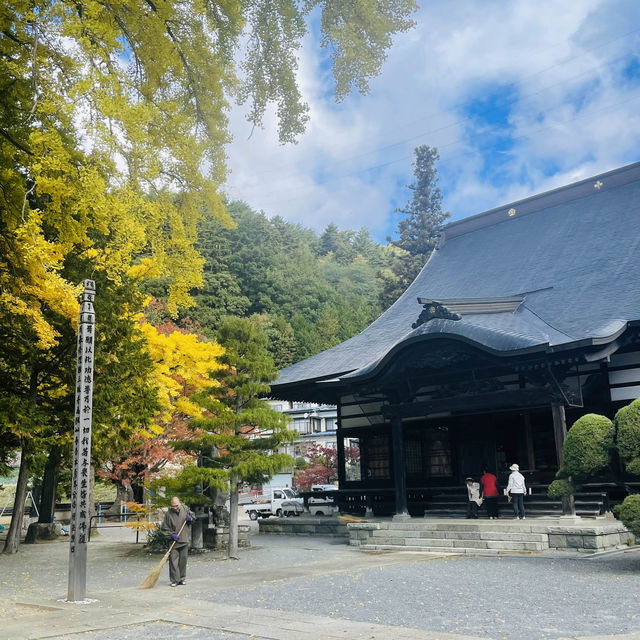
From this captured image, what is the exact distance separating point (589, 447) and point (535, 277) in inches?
419

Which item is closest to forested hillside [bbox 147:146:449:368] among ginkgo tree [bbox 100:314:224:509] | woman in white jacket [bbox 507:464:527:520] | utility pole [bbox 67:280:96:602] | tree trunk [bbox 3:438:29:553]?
ginkgo tree [bbox 100:314:224:509]

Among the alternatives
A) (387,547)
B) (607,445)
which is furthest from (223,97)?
(387,547)

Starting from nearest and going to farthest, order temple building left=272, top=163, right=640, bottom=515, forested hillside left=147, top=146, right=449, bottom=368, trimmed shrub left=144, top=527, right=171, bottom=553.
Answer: temple building left=272, top=163, right=640, bottom=515 → trimmed shrub left=144, top=527, right=171, bottom=553 → forested hillside left=147, top=146, right=449, bottom=368

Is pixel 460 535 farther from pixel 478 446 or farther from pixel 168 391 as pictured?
pixel 168 391

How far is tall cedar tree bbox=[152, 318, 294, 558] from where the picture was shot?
45.8 ft

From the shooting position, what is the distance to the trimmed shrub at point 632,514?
9.66m

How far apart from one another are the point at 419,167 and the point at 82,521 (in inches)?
1975

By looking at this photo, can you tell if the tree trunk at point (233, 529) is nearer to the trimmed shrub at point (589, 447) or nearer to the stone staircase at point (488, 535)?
the stone staircase at point (488, 535)

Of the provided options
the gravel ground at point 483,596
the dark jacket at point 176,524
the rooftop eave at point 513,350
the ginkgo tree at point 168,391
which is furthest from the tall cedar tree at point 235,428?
the gravel ground at point 483,596

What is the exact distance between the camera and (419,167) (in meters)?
55.4

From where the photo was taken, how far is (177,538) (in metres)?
10.5

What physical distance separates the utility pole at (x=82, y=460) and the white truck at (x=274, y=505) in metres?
22.5

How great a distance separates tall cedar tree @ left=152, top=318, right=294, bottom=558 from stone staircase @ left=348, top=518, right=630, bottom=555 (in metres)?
3.02

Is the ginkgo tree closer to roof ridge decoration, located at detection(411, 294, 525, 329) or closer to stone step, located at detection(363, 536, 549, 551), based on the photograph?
roof ridge decoration, located at detection(411, 294, 525, 329)
